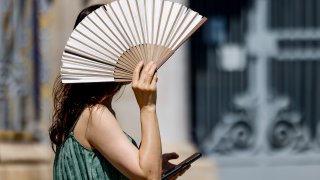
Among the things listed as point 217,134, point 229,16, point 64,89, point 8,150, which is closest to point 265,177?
point 217,134

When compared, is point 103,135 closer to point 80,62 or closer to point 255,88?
point 80,62

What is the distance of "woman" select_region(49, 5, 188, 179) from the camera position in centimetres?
496

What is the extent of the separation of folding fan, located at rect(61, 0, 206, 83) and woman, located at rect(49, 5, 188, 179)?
0.06 metres

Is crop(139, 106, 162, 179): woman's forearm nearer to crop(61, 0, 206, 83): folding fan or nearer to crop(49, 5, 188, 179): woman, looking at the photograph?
crop(49, 5, 188, 179): woman

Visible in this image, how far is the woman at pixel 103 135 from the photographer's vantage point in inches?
195

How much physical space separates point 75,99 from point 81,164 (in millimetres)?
260

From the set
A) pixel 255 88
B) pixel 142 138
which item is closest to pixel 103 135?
pixel 142 138

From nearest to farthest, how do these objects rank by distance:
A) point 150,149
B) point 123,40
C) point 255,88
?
point 150,149
point 123,40
point 255,88

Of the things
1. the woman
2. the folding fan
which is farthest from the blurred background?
the folding fan

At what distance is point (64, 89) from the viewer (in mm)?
5273

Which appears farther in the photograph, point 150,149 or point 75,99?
point 75,99

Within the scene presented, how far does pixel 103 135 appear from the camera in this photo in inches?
197

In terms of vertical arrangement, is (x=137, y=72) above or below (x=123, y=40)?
below

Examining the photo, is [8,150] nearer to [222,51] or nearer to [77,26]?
[222,51]
